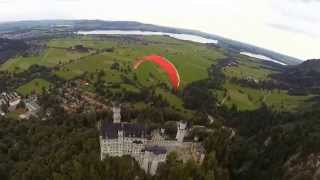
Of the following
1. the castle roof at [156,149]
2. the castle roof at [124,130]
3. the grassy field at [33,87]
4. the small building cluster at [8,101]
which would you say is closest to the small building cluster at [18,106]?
the small building cluster at [8,101]

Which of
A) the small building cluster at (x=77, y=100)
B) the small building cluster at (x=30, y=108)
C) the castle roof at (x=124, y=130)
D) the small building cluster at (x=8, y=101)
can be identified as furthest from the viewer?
the small building cluster at (x=8, y=101)

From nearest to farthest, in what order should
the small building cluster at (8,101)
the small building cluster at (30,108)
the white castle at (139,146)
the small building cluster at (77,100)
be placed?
the white castle at (139,146) < the small building cluster at (30,108) < the small building cluster at (77,100) < the small building cluster at (8,101)

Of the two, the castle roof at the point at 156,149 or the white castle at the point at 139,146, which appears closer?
the white castle at the point at 139,146

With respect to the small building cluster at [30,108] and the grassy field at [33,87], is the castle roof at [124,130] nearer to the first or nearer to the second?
the small building cluster at [30,108]

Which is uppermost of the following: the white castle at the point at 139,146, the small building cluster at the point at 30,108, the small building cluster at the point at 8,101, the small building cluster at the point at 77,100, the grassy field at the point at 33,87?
the white castle at the point at 139,146

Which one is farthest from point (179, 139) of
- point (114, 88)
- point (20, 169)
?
point (114, 88)

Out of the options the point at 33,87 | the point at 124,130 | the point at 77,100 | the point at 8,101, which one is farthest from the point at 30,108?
the point at 124,130

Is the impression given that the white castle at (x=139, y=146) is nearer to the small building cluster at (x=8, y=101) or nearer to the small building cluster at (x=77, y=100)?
the small building cluster at (x=77, y=100)

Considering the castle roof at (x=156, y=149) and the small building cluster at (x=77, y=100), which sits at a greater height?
the castle roof at (x=156, y=149)
